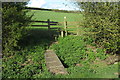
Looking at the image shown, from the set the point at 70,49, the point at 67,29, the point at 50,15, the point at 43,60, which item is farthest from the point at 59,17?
the point at 43,60

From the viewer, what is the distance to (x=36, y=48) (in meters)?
8.83

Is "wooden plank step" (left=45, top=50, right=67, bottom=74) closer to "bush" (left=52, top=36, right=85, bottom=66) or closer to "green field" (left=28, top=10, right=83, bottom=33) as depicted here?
"bush" (left=52, top=36, right=85, bottom=66)

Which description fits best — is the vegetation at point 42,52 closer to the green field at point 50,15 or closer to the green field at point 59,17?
the green field at point 59,17

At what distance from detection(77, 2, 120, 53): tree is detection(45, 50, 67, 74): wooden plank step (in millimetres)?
3228

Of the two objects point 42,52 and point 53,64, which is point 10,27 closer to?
point 42,52

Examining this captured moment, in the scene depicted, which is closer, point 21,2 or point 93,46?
point 21,2

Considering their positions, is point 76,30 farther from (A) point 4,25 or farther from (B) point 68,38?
(A) point 4,25

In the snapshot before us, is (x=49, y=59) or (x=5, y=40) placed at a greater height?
(x=5, y=40)

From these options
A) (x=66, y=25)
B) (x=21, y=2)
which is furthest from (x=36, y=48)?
(x=66, y=25)

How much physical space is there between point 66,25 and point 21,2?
14.2 ft

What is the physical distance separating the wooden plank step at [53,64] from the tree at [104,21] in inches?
127

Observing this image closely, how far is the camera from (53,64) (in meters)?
7.20

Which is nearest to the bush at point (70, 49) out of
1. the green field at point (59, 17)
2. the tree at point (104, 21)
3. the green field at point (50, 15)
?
the green field at point (59, 17)

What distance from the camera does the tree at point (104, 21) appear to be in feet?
26.5
